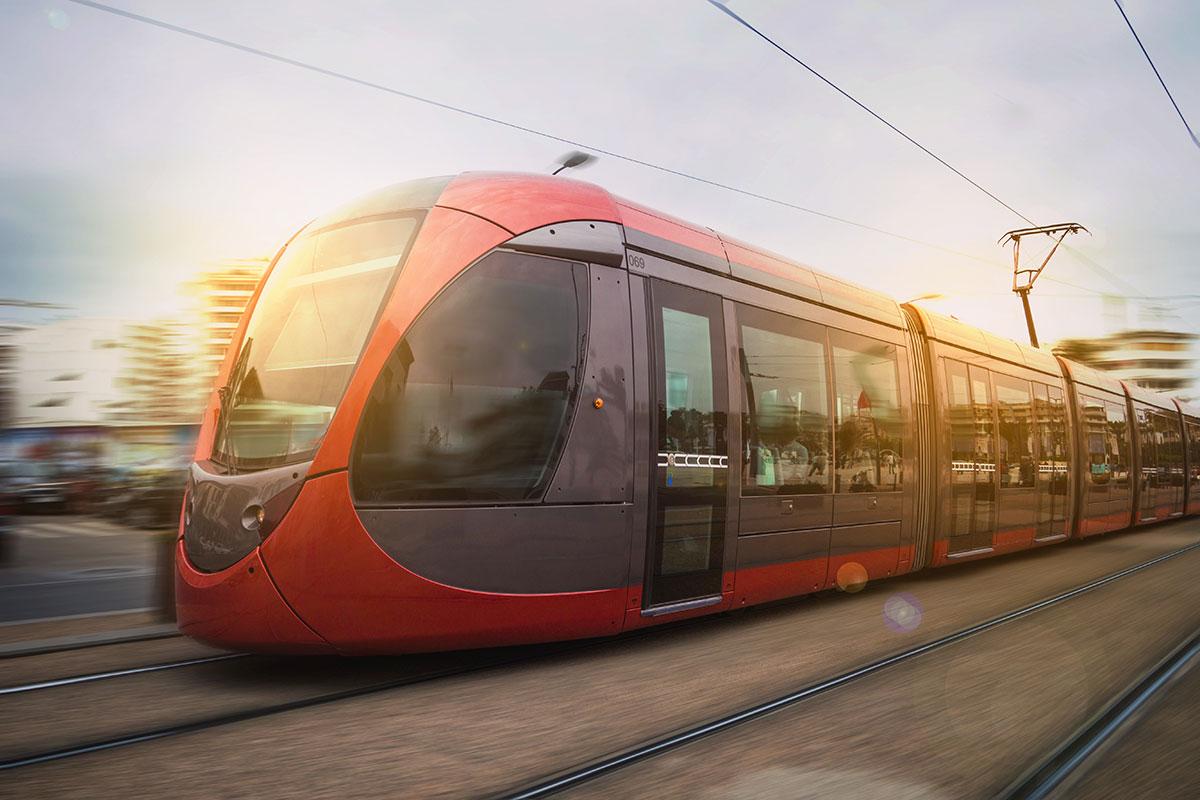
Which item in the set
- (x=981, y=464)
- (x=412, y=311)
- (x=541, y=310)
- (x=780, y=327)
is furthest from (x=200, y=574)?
(x=981, y=464)

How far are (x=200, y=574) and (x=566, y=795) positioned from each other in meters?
2.38

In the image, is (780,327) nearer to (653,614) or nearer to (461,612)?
(653,614)

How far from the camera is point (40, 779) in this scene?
3.07 m

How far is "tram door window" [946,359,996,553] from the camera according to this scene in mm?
9617

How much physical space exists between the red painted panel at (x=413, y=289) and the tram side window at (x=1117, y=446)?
13907 mm

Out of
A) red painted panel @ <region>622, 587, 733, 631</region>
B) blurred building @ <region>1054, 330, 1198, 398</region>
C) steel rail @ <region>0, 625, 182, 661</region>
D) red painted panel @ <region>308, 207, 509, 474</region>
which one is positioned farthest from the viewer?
blurred building @ <region>1054, 330, 1198, 398</region>

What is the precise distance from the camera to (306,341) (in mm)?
→ 4859

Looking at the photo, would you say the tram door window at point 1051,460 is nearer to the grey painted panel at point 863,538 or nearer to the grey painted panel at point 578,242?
the grey painted panel at point 863,538

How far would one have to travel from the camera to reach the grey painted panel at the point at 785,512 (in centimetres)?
625

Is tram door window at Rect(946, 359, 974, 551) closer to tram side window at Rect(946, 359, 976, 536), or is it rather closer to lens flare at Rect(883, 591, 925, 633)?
tram side window at Rect(946, 359, 976, 536)

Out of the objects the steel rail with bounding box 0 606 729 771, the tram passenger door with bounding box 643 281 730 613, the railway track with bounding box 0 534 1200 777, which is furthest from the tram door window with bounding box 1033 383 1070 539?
the steel rail with bounding box 0 606 729 771

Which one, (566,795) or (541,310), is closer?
(566,795)

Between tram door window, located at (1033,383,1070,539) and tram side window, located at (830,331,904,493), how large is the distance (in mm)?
4833

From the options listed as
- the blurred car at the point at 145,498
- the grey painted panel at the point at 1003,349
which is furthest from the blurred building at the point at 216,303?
the grey painted panel at the point at 1003,349
